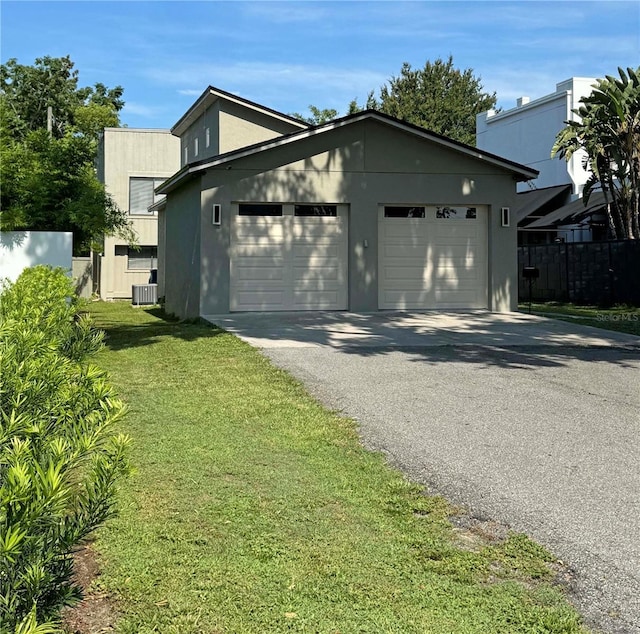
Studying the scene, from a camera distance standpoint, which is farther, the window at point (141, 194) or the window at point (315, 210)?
the window at point (141, 194)

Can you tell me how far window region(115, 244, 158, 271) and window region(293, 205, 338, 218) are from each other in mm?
14539

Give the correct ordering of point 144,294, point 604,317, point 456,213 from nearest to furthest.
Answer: point 604,317 < point 456,213 < point 144,294

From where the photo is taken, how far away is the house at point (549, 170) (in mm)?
29750

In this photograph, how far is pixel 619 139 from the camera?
23766 millimetres

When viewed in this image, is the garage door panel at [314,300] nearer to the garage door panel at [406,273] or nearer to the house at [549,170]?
the garage door panel at [406,273]

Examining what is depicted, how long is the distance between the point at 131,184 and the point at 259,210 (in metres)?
14.6

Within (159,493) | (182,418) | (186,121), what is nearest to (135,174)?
(186,121)

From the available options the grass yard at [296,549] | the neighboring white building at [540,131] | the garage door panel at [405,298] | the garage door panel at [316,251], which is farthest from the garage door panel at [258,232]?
the neighboring white building at [540,131]

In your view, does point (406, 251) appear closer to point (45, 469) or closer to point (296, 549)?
point (296, 549)

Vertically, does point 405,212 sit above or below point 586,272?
above

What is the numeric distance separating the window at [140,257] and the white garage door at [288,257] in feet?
47.3

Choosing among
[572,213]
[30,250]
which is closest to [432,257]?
[30,250]

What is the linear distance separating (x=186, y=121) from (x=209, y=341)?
14553 mm

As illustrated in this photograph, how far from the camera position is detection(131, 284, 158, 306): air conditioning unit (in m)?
25.4
